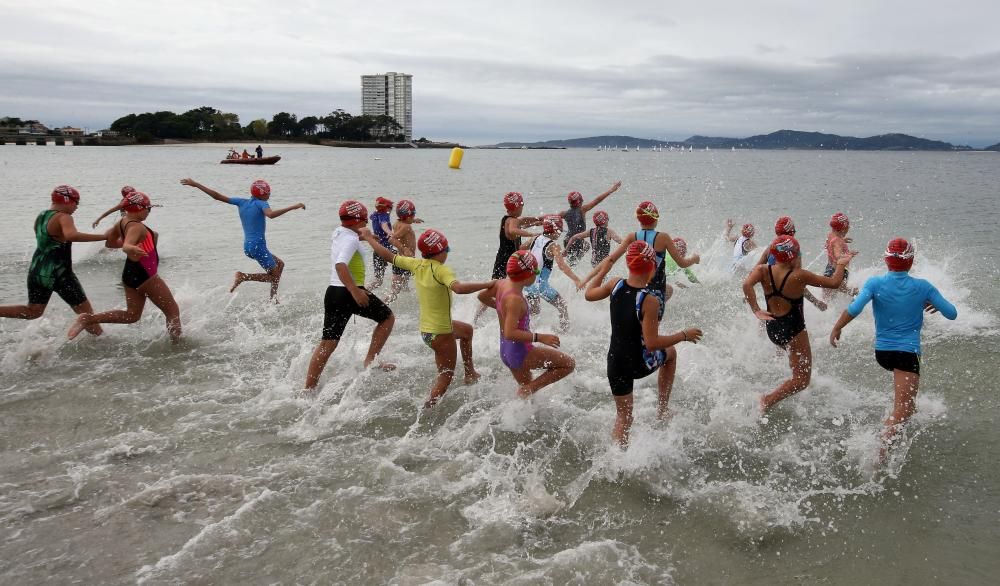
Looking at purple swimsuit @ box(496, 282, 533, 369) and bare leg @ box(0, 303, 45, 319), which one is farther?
bare leg @ box(0, 303, 45, 319)

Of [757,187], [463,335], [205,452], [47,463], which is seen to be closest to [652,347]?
[463,335]

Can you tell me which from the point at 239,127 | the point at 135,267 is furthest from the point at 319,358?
the point at 239,127

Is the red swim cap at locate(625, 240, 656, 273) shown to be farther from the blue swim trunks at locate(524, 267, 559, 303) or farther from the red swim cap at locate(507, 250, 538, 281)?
the blue swim trunks at locate(524, 267, 559, 303)

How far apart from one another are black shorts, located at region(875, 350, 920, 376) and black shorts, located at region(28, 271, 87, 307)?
353 inches

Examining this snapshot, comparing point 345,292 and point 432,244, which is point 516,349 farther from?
point 345,292

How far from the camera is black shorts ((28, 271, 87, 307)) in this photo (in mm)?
7934

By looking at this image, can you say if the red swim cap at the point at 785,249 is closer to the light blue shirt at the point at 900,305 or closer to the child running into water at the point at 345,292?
the light blue shirt at the point at 900,305

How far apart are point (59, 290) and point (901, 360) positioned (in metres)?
9.32

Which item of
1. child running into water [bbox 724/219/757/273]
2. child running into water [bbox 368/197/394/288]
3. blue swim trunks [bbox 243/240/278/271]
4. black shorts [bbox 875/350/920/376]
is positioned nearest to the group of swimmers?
black shorts [bbox 875/350/920/376]

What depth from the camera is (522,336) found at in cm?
559

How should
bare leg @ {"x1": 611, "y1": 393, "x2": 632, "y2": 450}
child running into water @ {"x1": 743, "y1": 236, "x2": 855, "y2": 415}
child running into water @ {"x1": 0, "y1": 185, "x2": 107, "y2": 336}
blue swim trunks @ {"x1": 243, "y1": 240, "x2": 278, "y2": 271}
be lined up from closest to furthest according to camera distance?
bare leg @ {"x1": 611, "y1": 393, "x2": 632, "y2": 450}
child running into water @ {"x1": 743, "y1": 236, "x2": 855, "y2": 415}
child running into water @ {"x1": 0, "y1": 185, "x2": 107, "y2": 336}
blue swim trunks @ {"x1": 243, "y1": 240, "x2": 278, "y2": 271}

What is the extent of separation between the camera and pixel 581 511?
5.02 meters

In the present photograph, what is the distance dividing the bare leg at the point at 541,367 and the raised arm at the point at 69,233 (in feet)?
17.6

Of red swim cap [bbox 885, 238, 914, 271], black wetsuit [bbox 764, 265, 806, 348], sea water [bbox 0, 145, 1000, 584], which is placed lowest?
sea water [bbox 0, 145, 1000, 584]
